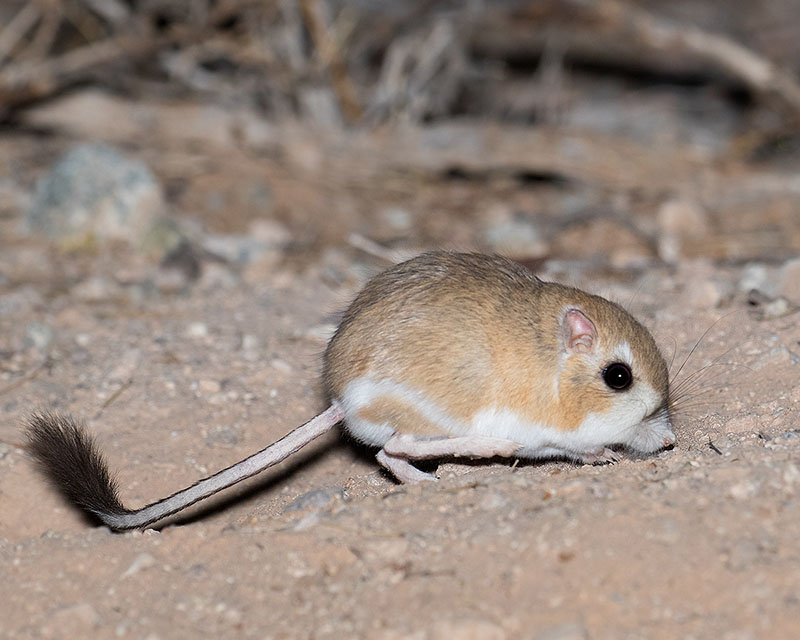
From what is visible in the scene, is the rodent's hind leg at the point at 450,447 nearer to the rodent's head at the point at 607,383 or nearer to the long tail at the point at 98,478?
the rodent's head at the point at 607,383

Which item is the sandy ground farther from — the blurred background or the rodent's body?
the blurred background

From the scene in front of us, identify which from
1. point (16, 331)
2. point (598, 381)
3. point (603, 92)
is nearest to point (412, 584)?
point (598, 381)

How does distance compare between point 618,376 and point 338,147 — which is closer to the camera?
point 618,376

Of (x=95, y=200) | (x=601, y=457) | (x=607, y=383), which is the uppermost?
(x=607, y=383)

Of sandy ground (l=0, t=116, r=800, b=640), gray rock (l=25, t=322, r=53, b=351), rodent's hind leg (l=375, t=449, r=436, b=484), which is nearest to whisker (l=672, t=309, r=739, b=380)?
→ sandy ground (l=0, t=116, r=800, b=640)

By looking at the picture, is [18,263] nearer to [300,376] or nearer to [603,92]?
[300,376]

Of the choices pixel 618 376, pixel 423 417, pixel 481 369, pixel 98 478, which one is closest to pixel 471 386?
pixel 481 369

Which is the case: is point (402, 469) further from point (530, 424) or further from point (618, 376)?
point (618, 376)
